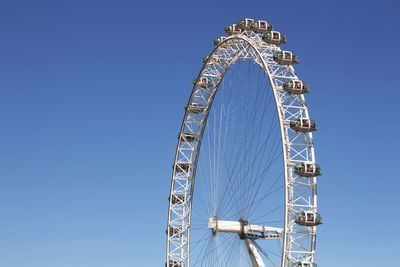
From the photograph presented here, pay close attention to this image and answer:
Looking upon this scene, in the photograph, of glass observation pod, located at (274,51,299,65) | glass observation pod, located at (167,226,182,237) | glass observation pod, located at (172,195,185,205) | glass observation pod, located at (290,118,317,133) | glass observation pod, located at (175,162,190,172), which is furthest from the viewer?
glass observation pod, located at (175,162,190,172)

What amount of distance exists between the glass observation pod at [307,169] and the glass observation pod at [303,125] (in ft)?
6.92

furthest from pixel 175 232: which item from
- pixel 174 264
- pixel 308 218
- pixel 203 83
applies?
pixel 308 218

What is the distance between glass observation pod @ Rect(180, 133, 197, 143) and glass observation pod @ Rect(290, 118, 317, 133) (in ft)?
62.5

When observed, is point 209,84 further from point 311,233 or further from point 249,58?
point 311,233

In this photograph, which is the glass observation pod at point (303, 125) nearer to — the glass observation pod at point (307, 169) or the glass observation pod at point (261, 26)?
the glass observation pod at point (307, 169)

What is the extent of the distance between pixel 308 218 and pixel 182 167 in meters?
22.8

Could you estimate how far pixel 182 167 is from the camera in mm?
64750

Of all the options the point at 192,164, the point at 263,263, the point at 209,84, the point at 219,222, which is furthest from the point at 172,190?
the point at 263,263

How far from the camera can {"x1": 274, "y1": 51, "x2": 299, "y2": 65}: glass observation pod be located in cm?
4894

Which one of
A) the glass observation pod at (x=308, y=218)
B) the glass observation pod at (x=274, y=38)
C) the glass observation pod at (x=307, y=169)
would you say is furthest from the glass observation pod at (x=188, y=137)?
the glass observation pod at (x=308, y=218)

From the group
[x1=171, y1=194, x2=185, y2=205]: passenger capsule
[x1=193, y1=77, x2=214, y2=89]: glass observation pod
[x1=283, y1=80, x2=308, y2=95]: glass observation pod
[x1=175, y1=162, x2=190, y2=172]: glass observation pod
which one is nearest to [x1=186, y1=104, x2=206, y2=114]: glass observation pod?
[x1=193, y1=77, x2=214, y2=89]: glass observation pod

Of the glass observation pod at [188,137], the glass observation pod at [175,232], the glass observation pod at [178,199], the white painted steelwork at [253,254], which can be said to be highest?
the glass observation pod at [188,137]

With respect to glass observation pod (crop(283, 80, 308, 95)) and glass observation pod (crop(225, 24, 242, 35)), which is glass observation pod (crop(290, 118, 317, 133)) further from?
glass observation pod (crop(225, 24, 242, 35))

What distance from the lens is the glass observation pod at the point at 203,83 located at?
61656mm
